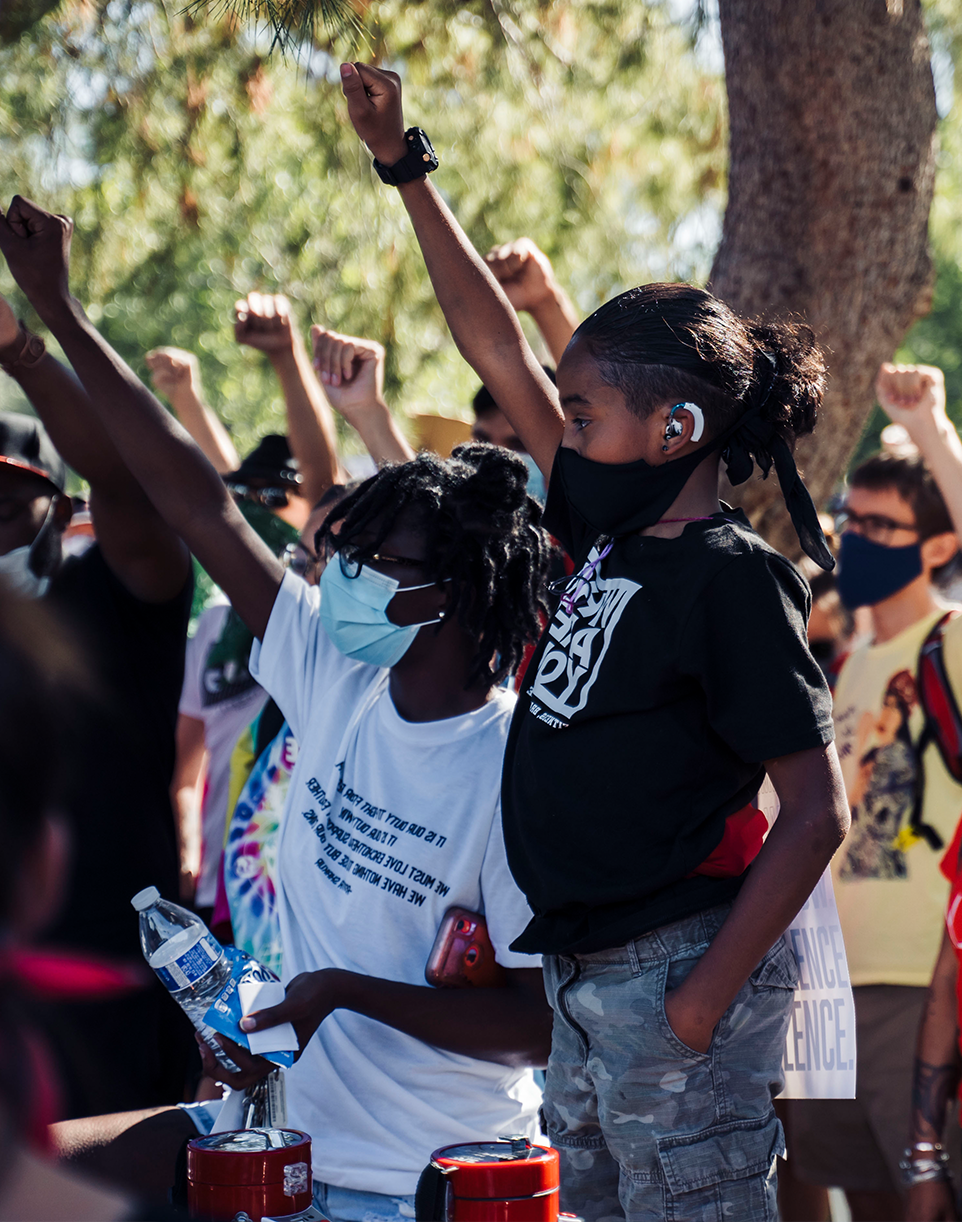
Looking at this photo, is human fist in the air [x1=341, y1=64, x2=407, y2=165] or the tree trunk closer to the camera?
human fist in the air [x1=341, y1=64, x2=407, y2=165]

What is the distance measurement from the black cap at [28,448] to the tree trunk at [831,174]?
1948 millimetres

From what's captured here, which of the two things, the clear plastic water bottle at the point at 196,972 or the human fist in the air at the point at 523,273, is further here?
the human fist in the air at the point at 523,273

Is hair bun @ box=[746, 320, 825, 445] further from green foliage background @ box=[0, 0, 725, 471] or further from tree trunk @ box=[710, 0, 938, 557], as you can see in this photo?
green foliage background @ box=[0, 0, 725, 471]

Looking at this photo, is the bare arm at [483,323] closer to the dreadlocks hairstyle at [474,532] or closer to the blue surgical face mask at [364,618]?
the dreadlocks hairstyle at [474,532]

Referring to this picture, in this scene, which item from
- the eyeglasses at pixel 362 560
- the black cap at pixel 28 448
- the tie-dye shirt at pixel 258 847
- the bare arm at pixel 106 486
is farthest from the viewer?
the tie-dye shirt at pixel 258 847

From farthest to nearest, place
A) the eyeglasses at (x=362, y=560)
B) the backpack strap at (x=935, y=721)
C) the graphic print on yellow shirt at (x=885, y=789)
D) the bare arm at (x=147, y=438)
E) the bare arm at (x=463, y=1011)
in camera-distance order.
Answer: the graphic print on yellow shirt at (x=885, y=789) < the backpack strap at (x=935, y=721) < the eyeglasses at (x=362, y=560) < the bare arm at (x=147, y=438) < the bare arm at (x=463, y=1011)

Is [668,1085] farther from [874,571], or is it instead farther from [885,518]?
[885,518]

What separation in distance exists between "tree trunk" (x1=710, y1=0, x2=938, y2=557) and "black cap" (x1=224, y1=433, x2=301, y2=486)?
1.84m

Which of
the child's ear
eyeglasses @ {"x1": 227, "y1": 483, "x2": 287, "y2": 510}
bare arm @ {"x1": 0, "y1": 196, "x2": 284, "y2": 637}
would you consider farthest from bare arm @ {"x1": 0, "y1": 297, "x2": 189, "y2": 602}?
the child's ear

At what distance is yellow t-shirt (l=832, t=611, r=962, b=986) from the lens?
383cm

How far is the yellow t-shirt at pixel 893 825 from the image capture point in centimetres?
383

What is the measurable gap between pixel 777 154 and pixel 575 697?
8.70ft

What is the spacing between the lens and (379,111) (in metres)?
2.31

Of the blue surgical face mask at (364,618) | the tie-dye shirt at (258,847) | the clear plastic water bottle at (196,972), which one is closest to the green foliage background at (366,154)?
the blue surgical face mask at (364,618)
